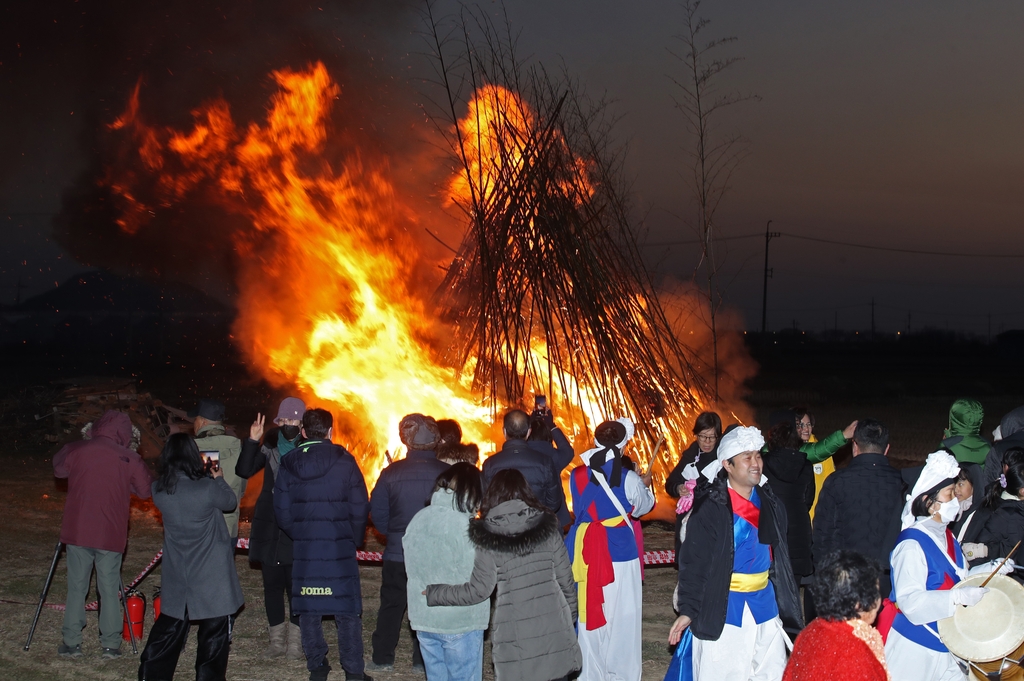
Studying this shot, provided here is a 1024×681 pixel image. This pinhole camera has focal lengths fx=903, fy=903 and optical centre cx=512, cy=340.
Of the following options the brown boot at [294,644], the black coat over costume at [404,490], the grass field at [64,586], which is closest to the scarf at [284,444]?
the black coat over costume at [404,490]

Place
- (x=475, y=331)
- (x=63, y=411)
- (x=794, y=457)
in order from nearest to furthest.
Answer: (x=794, y=457), (x=475, y=331), (x=63, y=411)

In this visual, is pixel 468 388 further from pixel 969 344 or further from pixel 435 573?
pixel 969 344

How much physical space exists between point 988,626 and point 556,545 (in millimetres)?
1738

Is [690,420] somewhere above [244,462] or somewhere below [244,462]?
above

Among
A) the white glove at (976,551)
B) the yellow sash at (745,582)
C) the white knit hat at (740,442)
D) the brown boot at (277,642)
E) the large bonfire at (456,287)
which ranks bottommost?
the brown boot at (277,642)

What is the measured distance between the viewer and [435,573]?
4.07 m

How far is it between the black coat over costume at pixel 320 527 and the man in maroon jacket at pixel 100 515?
1.20 metres

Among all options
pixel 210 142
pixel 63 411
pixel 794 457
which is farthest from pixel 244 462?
pixel 63 411

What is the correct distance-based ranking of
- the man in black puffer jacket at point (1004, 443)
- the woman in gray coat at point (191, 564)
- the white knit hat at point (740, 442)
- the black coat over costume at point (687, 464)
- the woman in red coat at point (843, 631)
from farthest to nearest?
the black coat over costume at point (687, 464) < the man in black puffer jacket at point (1004, 443) < the woman in gray coat at point (191, 564) < the white knit hat at point (740, 442) < the woman in red coat at point (843, 631)

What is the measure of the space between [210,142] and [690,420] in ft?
21.3

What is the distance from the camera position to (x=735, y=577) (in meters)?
3.89

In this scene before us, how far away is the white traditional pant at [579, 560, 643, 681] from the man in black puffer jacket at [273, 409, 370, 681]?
1.31 metres

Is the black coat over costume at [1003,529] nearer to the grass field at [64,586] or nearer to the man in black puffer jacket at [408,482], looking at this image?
the grass field at [64,586]

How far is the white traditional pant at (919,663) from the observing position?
3730 millimetres
